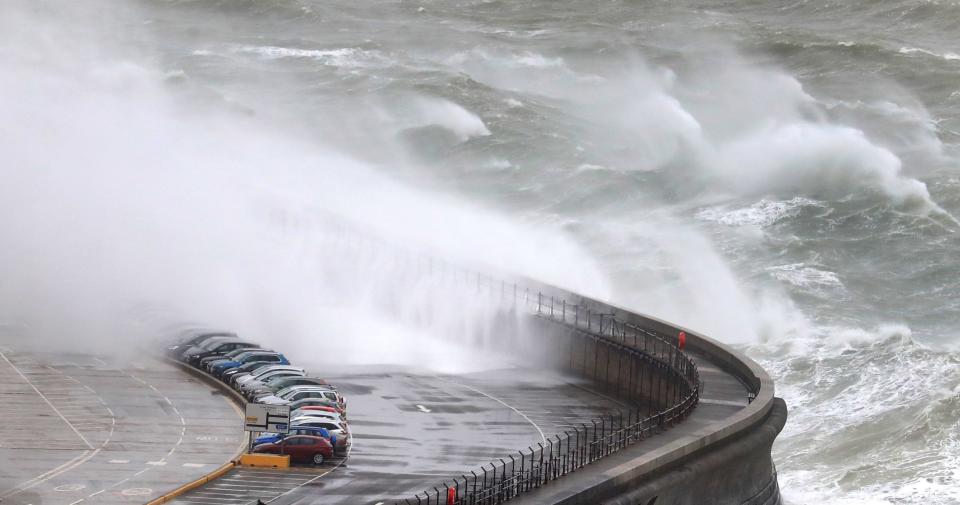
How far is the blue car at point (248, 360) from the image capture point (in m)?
48.2

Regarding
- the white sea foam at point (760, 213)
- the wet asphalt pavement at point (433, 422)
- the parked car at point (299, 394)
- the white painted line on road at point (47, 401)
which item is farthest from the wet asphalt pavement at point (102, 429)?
the white sea foam at point (760, 213)

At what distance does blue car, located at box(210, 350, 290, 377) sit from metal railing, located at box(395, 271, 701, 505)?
798 centimetres

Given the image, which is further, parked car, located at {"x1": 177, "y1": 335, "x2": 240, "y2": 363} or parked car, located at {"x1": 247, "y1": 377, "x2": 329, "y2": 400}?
parked car, located at {"x1": 177, "y1": 335, "x2": 240, "y2": 363}

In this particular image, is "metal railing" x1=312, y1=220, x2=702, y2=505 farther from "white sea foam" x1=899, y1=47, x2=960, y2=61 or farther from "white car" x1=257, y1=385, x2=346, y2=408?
"white sea foam" x1=899, y1=47, x2=960, y2=61

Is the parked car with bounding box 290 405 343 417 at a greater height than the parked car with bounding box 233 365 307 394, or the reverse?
the parked car with bounding box 290 405 343 417

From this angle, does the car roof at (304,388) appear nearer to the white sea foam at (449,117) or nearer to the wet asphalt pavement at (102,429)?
the wet asphalt pavement at (102,429)

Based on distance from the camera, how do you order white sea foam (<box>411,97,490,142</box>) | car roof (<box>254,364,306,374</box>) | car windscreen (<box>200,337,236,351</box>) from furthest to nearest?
white sea foam (<box>411,97,490,142</box>)
car windscreen (<box>200,337,236,351</box>)
car roof (<box>254,364,306,374</box>)

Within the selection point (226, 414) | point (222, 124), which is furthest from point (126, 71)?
point (226, 414)

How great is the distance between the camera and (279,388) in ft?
146

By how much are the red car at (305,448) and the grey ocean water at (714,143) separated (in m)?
13.7

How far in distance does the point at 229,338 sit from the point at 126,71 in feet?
210

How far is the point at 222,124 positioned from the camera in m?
100

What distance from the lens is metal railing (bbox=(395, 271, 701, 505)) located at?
3494cm

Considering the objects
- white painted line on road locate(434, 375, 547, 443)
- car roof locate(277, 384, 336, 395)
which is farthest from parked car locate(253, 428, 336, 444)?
white painted line on road locate(434, 375, 547, 443)
